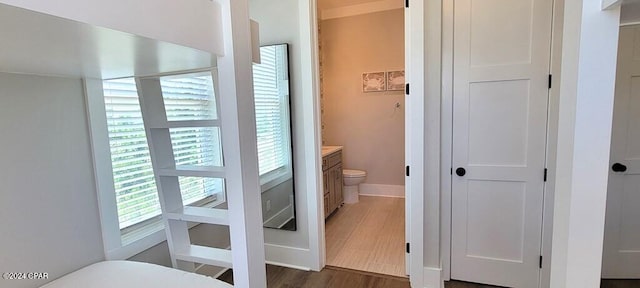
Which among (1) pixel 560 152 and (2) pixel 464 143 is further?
(2) pixel 464 143

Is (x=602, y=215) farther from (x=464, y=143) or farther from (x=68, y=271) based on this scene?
(x=68, y=271)

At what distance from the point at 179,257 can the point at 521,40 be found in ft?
8.28

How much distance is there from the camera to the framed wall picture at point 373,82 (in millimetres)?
4520

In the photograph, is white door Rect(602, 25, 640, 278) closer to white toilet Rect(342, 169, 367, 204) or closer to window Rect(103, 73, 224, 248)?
white toilet Rect(342, 169, 367, 204)

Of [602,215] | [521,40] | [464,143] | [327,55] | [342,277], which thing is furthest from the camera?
[327,55]

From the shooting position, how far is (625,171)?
209 centimetres

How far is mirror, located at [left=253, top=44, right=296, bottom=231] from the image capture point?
8.45ft

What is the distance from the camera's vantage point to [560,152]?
→ 3.13 ft

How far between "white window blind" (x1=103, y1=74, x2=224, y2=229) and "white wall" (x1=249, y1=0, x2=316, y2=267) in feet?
2.16

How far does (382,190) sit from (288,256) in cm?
245

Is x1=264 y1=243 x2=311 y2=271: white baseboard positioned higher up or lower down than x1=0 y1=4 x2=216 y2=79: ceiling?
lower down

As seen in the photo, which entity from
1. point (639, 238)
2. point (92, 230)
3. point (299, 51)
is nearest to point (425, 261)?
point (639, 238)

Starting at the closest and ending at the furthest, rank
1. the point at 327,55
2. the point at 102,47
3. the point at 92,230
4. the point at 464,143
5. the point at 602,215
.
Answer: the point at 602,215 < the point at 102,47 < the point at 92,230 < the point at 464,143 < the point at 327,55

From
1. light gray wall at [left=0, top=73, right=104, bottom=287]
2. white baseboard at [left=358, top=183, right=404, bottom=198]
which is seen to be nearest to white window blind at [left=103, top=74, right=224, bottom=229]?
light gray wall at [left=0, top=73, right=104, bottom=287]
